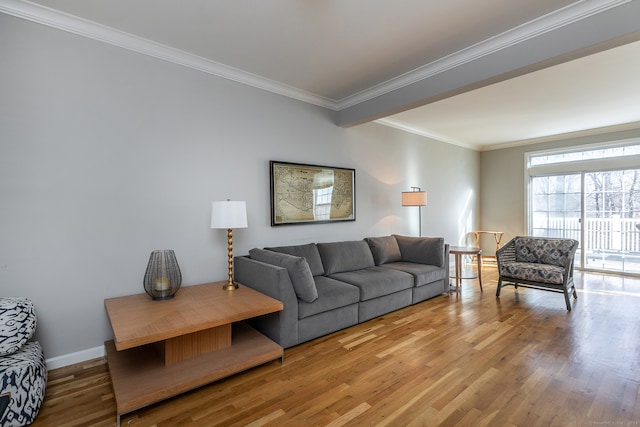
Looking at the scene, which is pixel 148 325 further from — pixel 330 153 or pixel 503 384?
pixel 330 153

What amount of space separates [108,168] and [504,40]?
349 centimetres

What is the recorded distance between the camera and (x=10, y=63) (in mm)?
2201

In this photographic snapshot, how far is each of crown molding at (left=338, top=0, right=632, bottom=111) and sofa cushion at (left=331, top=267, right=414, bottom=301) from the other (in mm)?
2135

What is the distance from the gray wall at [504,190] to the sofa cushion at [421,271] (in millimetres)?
3592

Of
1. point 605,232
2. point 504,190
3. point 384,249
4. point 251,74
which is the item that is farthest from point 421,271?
point 605,232

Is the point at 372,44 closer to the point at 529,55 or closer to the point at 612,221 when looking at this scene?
the point at 529,55

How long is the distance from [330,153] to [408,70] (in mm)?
1410

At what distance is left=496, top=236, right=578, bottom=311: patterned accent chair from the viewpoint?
372 cm

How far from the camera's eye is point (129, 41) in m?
2.63

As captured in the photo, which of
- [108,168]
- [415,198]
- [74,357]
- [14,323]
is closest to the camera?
[14,323]

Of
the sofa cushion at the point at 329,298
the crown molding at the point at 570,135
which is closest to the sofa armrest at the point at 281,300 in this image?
the sofa cushion at the point at 329,298

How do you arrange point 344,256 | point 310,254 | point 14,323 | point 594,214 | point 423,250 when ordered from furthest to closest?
point 594,214, point 423,250, point 344,256, point 310,254, point 14,323

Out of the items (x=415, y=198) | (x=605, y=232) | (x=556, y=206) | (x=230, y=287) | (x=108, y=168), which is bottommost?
(x=230, y=287)

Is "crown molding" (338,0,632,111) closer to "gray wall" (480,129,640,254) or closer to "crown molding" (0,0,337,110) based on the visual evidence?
"crown molding" (0,0,337,110)
